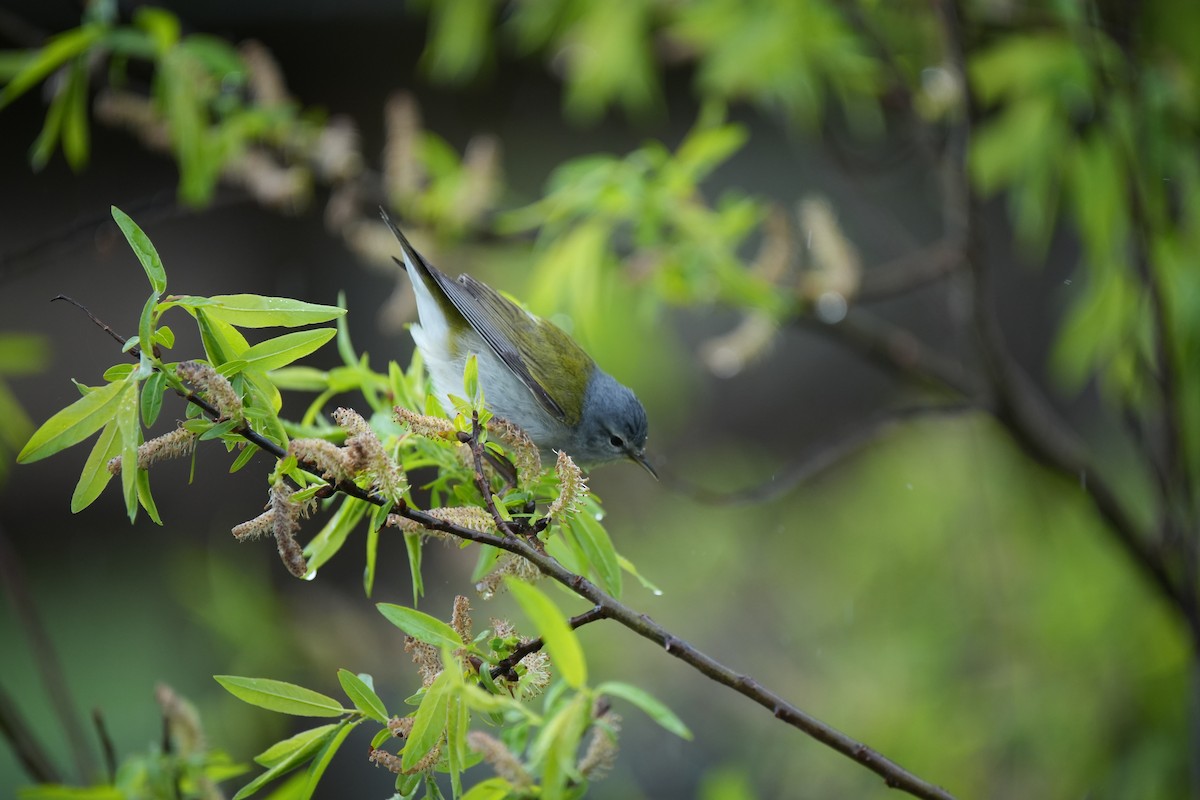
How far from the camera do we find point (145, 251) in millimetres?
1030

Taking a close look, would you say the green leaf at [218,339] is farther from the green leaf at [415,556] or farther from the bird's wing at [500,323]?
the bird's wing at [500,323]

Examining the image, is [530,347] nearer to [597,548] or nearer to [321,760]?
[597,548]

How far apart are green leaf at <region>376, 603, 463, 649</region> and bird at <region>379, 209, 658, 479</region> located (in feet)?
4.12

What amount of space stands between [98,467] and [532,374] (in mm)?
1385

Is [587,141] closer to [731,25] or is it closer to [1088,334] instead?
[731,25]

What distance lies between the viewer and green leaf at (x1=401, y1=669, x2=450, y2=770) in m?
0.99

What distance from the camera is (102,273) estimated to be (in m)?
3.78

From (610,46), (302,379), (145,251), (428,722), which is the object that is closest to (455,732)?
(428,722)

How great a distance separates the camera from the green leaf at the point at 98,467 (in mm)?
1018

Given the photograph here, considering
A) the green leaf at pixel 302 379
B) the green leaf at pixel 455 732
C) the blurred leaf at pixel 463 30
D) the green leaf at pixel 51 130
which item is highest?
the blurred leaf at pixel 463 30

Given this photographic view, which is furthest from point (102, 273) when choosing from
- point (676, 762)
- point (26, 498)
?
point (676, 762)

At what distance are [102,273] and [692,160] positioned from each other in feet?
8.07

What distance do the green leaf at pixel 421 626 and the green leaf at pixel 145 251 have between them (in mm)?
392

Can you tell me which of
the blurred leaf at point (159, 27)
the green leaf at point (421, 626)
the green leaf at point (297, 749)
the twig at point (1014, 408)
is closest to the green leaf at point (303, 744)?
the green leaf at point (297, 749)
